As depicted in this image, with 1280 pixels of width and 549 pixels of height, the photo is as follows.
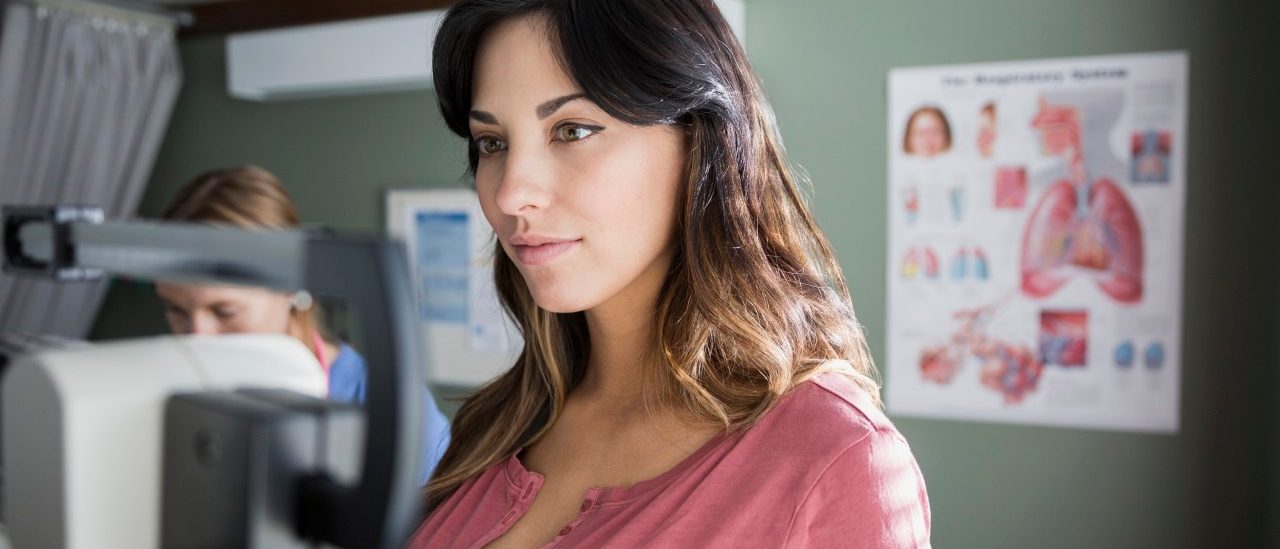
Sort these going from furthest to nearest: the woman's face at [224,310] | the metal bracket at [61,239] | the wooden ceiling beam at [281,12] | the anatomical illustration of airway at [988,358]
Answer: the wooden ceiling beam at [281,12] → the anatomical illustration of airway at [988,358] → the woman's face at [224,310] → the metal bracket at [61,239]

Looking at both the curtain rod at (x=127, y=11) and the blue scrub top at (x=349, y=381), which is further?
the curtain rod at (x=127, y=11)

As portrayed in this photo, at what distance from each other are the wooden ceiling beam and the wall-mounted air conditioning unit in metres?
0.05

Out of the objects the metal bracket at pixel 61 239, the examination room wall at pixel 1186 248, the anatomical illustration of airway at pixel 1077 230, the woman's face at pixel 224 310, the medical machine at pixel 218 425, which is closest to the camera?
the medical machine at pixel 218 425

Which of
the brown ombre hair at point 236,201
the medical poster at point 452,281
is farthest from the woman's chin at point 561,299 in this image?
the medical poster at point 452,281

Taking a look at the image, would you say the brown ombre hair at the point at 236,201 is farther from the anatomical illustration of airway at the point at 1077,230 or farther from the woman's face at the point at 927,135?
the anatomical illustration of airway at the point at 1077,230

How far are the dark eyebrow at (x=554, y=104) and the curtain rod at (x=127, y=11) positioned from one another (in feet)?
7.46

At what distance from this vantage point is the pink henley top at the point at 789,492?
33.6 inches

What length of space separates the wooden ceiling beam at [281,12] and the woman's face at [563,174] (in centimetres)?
164

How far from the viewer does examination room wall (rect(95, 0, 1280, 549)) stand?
188 cm

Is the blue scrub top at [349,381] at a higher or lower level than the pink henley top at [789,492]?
higher

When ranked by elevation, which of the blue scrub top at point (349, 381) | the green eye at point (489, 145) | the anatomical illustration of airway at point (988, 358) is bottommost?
the anatomical illustration of airway at point (988, 358)

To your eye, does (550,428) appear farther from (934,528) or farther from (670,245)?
(934,528)

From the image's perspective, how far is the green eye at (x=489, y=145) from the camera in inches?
38.8

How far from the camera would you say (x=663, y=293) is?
41.0 inches
